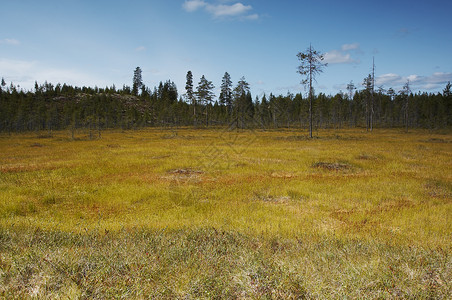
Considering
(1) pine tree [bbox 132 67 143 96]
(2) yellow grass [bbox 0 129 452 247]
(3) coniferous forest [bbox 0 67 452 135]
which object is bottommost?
(2) yellow grass [bbox 0 129 452 247]

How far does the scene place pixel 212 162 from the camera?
18062 millimetres

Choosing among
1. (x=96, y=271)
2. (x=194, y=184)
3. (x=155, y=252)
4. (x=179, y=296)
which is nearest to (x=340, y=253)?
(x=179, y=296)

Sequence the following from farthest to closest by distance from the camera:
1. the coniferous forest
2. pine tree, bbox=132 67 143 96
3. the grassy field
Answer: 1. pine tree, bbox=132 67 143 96
2. the coniferous forest
3. the grassy field

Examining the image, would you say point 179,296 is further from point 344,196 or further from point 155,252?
point 344,196

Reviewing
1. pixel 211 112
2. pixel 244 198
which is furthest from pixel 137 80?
pixel 244 198

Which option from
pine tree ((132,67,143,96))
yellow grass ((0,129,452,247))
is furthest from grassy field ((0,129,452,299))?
pine tree ((132,67,143,96))

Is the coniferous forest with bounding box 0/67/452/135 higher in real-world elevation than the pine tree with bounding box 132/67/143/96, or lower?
lower

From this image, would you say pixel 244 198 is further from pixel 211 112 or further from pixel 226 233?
pixel 211 112

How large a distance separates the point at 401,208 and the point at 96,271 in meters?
9.11

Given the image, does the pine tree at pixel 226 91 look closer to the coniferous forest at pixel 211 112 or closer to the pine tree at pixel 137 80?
the coniferous forest at pixel 211 112

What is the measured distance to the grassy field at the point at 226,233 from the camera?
11.7ft

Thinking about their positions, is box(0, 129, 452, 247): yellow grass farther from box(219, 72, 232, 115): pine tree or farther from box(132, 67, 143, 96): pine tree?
box(132, 67, 143, 96): pine tree

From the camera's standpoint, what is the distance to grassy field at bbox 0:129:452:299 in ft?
11.7

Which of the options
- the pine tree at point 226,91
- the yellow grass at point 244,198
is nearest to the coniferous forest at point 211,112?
the pine tree at point 226,91
